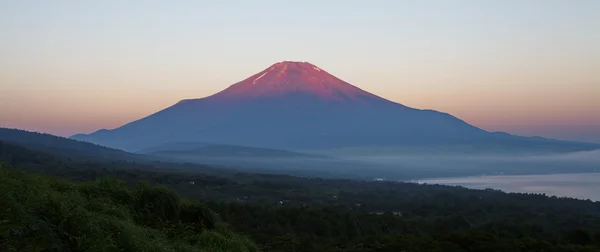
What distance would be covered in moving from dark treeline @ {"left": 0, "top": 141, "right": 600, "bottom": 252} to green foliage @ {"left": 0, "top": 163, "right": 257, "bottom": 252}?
160 inches

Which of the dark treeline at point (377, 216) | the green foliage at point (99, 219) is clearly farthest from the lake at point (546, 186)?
the green foliage at point (99, 219)

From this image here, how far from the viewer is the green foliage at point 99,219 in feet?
23.2

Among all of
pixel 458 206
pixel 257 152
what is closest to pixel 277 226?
pixel 458 206

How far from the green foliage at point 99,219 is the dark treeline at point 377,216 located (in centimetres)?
405

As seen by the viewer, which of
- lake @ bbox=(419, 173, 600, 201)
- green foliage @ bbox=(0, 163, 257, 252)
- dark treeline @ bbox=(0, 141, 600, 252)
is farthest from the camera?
lake @ bbox=(419, 173, 600, 201)

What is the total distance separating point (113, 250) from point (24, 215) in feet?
4.04

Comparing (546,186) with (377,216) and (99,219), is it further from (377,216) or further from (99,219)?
(99,219)

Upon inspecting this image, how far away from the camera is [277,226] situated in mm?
22766

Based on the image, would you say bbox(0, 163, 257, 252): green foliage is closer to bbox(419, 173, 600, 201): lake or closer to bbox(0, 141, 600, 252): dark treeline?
bbox(0, 141, 600, 252): dark treeline

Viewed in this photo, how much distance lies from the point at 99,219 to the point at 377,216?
21509 mm

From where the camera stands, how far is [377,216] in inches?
1110

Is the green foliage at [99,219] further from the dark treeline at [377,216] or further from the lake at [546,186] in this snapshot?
the lake at [546,186]

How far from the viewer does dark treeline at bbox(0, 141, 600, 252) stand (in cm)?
1617

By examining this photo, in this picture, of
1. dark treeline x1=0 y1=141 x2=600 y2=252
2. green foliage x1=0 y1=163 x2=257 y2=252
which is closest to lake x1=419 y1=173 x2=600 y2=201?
dark treeline x1=0 y1=141 x2=600 y2=252
